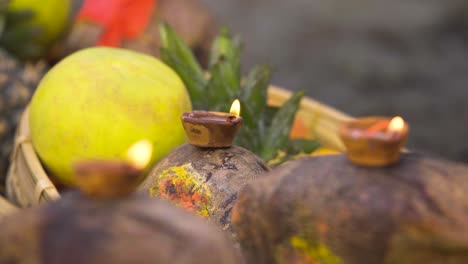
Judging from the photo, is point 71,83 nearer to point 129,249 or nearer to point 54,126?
point 54,126

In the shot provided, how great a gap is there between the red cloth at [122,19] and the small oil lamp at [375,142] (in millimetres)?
1267

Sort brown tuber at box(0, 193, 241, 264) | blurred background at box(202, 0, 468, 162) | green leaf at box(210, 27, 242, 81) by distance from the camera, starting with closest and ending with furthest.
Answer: brown tuber at box(0, 193, 241, 264) < green leaf at box(210, 27, 242, 81) < blurred background at box(202, 0, 468, 162)

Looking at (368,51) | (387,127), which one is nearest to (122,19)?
(387,127)

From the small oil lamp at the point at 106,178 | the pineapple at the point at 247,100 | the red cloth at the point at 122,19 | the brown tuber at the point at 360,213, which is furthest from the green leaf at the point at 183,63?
the small oil lamp at the point at 106,178

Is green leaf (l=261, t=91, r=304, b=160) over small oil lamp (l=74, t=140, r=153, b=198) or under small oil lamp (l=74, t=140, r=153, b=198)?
under

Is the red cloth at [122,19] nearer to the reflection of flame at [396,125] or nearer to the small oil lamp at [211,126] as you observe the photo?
the small oil lamp at [211,126]

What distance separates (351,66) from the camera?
3631 mm

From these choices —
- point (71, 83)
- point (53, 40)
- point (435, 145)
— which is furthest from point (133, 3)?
point (435, 145)

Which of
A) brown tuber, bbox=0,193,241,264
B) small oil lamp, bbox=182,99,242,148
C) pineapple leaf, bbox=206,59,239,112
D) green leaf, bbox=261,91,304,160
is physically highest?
brown tuber, bbox=0,193,241,264

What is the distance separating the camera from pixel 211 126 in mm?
900

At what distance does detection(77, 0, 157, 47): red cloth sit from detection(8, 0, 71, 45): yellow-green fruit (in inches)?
7.1

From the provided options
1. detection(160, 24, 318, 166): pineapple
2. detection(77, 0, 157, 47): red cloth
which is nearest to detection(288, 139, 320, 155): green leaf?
detection(160, 24, 318, 166): pineapple

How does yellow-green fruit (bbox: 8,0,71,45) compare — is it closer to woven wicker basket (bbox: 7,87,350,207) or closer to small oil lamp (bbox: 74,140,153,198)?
woven wicker basket (bbox: 7,87,350,207)

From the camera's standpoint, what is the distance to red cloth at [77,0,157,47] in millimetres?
1842
